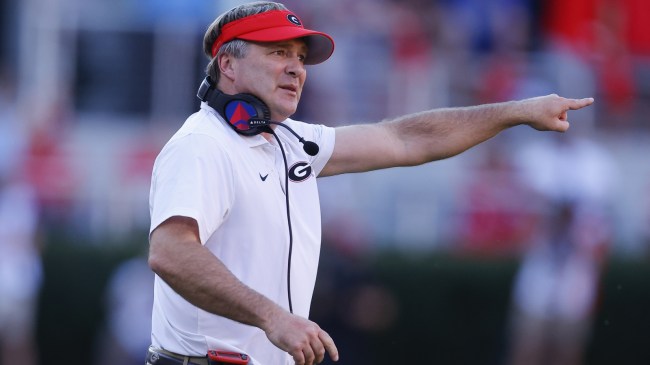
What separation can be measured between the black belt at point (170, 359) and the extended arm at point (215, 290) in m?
0.45

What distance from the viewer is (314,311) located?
11.4 meters

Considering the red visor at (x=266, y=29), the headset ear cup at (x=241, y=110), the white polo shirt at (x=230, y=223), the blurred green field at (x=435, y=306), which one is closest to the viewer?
the white polo shirt at (x=230, y=223)

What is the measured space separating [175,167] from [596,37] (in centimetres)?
1037

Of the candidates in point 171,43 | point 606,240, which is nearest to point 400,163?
point 606,240

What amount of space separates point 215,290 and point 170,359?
0.66 meters

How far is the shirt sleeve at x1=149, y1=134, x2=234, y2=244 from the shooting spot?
16.6ft

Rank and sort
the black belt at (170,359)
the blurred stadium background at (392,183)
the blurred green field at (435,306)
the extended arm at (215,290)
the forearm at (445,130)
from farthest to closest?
1. the blurred green field at (435,306)
2. the blurred stadium background at (392,183)
3. the forearm at (445,130)
4. the black belt at (170,359)
5. the extended arm at (215,290)

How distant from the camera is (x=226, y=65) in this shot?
574 centimetres

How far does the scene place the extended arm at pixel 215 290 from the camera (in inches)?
187

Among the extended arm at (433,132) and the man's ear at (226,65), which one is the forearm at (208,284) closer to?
the man's ear at (226,65)

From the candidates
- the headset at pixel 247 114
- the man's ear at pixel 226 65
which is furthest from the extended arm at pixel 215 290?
the man's ear at pixel 226 65

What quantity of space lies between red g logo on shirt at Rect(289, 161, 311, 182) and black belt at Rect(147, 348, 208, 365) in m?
0.91

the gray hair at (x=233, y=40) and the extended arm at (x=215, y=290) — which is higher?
the gray hair at (x=233, y=40)

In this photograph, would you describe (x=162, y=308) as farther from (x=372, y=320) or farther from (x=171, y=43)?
(x=171, y=43)
